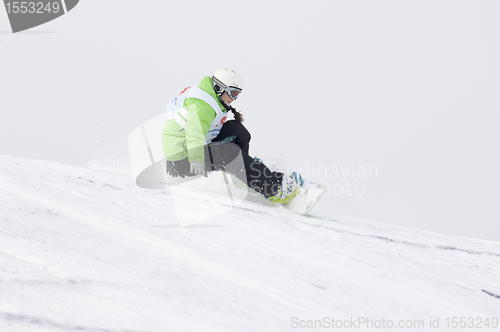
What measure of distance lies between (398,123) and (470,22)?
85091 millimetres

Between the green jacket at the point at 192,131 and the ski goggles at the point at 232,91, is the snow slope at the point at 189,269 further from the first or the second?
the ski goggles at the point at 232,91

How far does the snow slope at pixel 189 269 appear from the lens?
59.3 inches

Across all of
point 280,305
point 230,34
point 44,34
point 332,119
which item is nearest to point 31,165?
point 280,305

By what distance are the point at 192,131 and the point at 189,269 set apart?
1.76 meters

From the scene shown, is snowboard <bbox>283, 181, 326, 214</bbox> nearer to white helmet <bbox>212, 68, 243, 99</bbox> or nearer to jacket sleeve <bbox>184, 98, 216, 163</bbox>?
jacket sleeve <bbox>184, 98, 216, 163</bbox>

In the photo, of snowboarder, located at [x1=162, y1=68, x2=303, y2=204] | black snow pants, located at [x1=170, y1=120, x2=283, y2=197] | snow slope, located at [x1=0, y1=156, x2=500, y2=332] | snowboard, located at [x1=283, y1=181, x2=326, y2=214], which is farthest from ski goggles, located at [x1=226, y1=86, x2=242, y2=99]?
snow slope, located at [x1=0, y1=156, x2=500, y2=332]

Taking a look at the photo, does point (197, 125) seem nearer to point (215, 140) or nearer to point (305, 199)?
point (215, 140)

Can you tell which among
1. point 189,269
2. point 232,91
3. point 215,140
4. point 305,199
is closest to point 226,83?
point 232,91

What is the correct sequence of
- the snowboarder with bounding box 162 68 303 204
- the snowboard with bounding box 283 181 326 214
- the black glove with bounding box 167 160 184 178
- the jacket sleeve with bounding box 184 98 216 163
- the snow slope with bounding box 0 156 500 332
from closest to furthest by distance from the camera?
the snow slope with bounding box 0 156 500 332 → the jacket sleeve with bounding box 184 98 216 163 → the snowboarder with bounding box 162 68 303 204 → the snowboard with bounding box 283 181 326 214 → the black glove with bounding box 167 160 184 178

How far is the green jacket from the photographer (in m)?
3.40

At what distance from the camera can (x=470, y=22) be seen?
158125 mm

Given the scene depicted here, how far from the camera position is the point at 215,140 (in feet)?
12.7

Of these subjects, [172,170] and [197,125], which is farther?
[172,170]

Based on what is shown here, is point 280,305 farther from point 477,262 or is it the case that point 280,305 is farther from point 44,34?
point 44,34
